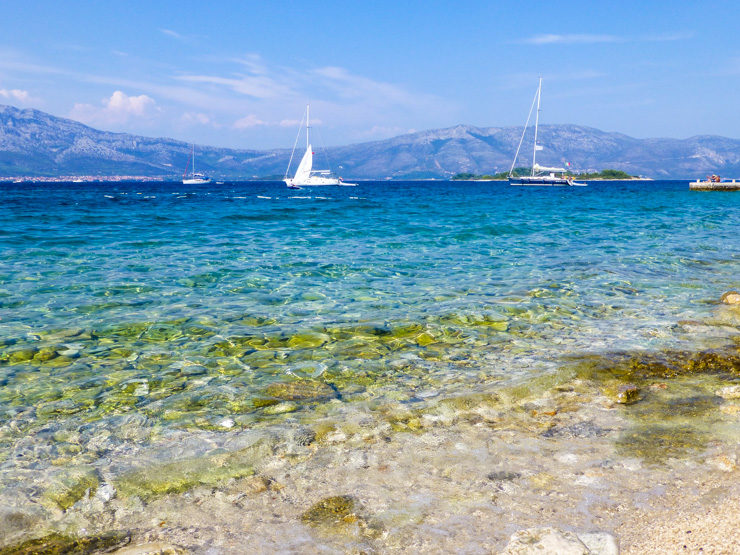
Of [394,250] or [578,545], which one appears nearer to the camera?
[578,545]

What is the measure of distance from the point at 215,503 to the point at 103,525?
2.56 ft

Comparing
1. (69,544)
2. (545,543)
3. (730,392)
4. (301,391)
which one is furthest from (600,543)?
(301,391)

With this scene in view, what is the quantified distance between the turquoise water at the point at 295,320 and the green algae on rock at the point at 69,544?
1214mm

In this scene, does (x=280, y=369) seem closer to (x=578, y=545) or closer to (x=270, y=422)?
(x=270, y=422)

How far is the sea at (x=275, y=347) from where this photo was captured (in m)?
4.54

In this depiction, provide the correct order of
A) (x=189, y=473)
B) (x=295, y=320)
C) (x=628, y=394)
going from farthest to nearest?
(x=295, y=320) → (x=628, y=394) → (x=189, y=473)

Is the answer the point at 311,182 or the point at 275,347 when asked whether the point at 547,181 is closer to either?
the point at 311,182

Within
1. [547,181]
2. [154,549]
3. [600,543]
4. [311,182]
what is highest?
[547,181]

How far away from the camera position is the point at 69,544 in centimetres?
355

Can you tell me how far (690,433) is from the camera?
4.96 metres

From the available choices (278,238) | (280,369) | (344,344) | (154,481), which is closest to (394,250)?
(278,238)

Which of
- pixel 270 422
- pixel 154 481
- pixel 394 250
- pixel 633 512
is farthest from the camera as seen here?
pixel 394 250

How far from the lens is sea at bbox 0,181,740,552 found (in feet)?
14.9

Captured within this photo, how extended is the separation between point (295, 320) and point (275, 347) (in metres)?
1.60
